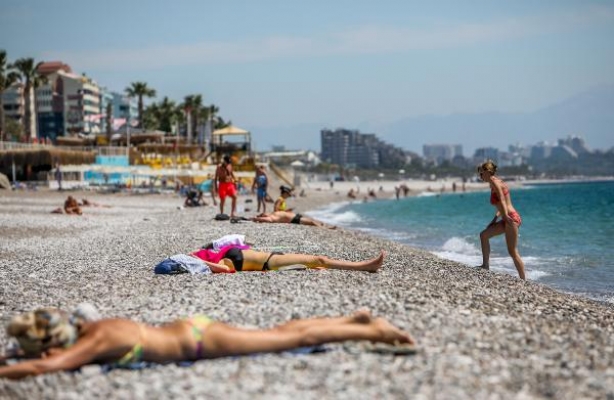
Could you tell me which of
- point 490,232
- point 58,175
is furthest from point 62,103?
point 490,232

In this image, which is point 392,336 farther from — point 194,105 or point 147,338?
point 194,105

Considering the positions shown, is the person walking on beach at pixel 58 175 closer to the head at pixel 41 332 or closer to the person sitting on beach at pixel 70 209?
the person sitting on beach at pixel 70 209

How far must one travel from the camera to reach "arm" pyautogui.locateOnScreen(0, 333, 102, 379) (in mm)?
4574

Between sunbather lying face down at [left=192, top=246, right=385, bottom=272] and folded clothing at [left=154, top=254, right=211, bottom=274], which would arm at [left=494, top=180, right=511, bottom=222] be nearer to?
sunbather lying face down at [left=192, top=246, right=385, bottom=272]

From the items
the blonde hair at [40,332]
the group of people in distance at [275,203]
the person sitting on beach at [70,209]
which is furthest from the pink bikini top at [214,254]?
the person sitting on beach at [70,209]

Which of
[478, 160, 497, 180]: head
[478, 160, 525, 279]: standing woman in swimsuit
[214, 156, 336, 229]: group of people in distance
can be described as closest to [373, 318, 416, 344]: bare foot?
[478, 160, 525, 279]: standing woman in swimsuit

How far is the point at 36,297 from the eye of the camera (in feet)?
25.2

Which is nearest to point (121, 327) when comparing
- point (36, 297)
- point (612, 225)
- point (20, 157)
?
point (36, 297)

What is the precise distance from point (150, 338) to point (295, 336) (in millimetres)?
1002

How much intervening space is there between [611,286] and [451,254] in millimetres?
5261

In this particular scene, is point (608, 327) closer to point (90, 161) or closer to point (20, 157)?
point (20, 157)

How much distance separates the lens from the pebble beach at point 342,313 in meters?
4.30

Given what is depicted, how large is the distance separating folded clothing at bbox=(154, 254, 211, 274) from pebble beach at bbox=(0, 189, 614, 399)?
8.5 inches

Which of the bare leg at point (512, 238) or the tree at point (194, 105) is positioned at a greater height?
the tree at point (194, 105)
